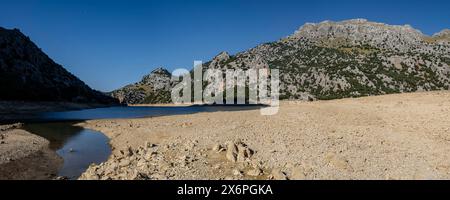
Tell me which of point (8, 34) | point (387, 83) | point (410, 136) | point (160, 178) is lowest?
point (160, 178)

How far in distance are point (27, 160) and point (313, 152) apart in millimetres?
23826

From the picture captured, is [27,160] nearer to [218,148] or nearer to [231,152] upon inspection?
[218,148]

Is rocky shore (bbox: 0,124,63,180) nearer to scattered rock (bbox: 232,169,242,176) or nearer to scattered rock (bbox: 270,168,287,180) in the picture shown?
scattered rock (bbox: 232,169,242,176)

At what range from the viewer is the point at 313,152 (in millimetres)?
22562

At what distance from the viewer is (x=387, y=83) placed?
184000 millimetres

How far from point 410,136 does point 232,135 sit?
13232 mm

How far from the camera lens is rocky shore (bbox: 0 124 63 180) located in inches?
1014

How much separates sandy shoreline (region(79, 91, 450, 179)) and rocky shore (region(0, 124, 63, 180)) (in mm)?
5184

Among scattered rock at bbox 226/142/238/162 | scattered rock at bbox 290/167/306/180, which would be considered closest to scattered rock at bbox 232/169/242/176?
scattered rock at bbox 226/142/238/162

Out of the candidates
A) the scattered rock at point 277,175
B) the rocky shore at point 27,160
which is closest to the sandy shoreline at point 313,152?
the scattered rock at point 277,175

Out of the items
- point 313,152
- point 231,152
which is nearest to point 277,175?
point 313,152
